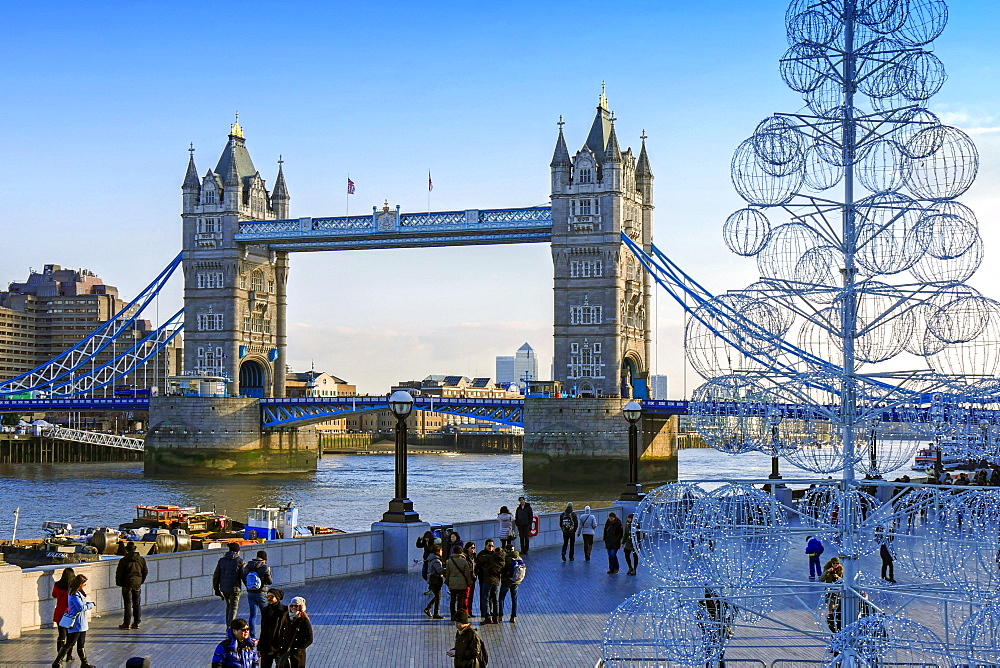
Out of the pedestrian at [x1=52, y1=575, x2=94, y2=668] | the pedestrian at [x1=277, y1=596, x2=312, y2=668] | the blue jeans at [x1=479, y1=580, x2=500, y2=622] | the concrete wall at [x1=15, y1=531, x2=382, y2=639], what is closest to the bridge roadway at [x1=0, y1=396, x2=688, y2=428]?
the concrete wall at [x1=15, y1=531, x2=382, y2=639]

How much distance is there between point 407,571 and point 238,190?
5362 centimetres

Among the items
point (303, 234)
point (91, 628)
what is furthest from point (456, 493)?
point (91, 628)

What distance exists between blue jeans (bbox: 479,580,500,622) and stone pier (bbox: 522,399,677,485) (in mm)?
40800

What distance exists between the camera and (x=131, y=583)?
12922 mm

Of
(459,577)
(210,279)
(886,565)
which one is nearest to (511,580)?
(459,577)

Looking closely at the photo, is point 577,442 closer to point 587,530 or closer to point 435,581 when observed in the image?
point 587,530

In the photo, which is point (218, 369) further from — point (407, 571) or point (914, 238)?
point (914, 238)

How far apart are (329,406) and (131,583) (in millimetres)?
50474

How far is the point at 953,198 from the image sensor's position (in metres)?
9.06

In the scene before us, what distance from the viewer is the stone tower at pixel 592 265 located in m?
58.4

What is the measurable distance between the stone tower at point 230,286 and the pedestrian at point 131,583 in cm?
5373

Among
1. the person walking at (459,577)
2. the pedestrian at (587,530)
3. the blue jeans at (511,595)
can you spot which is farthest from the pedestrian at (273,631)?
the pedestrian at (587,530)

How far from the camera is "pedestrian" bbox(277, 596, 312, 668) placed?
9.87 metres

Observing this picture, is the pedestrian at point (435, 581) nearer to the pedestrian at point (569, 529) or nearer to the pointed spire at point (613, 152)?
the pedestrian at point (569, 529)
